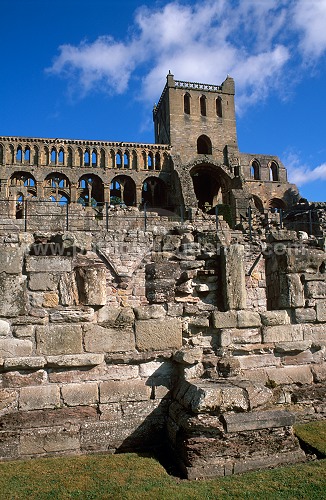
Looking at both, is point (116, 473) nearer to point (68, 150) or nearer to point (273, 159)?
point (68, 150)

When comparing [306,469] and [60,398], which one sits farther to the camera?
[60,398]

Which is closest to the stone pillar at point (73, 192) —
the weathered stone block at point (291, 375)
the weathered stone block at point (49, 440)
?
the weathered stone block at point (291, 375)

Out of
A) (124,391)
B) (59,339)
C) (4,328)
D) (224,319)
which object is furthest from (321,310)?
(4,328)

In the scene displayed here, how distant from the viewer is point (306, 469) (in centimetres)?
423

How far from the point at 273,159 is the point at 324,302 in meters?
47.8

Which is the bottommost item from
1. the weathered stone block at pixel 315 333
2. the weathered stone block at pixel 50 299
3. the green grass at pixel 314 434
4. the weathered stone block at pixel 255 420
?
the green grass at pixel 314 434

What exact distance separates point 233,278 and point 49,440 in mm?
3064

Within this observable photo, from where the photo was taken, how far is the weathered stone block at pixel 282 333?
5.75 metres

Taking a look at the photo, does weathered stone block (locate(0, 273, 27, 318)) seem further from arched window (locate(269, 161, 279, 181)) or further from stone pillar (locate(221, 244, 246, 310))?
arched window (locate(269, 161, 279, 181))

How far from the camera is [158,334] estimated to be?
5.39 metres

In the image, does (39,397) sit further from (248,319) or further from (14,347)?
(248,319)

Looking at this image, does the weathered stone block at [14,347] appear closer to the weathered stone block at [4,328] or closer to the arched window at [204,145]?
the weathered stone block at [4,328]

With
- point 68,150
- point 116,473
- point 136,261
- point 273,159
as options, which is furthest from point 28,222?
point 273,159

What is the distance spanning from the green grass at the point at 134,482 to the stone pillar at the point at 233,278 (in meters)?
2.11
